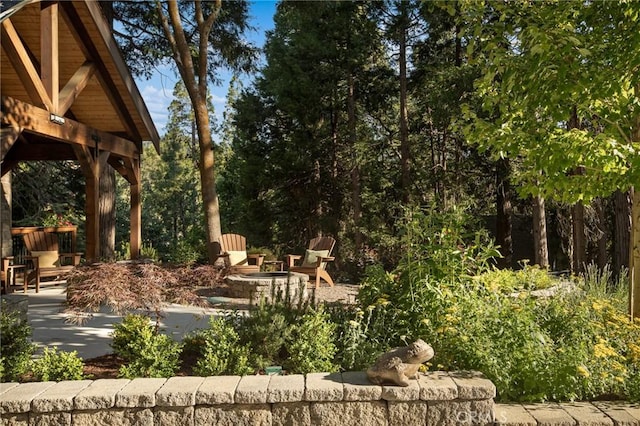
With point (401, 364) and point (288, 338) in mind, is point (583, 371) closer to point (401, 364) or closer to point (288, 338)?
point (401, 364)

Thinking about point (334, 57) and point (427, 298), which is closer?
point (427, 298)

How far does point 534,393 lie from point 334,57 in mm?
11537

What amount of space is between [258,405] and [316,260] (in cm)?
620

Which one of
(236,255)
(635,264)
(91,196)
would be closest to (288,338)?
(635,264)

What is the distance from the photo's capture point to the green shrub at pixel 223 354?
10.5 feet

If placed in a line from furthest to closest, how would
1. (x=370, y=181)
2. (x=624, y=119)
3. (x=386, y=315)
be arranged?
(x=370, y=181), (x=624, y=119), (x=386, y=315)

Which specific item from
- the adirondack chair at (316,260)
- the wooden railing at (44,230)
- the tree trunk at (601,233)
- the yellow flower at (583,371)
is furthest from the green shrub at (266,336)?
the tree trunk at (601,233)

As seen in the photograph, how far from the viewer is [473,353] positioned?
3113mm

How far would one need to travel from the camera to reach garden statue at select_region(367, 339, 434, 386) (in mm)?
2758

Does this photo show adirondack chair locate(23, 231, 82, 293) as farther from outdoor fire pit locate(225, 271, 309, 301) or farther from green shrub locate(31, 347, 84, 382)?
green shrub locate(31, 347, 84, 382)

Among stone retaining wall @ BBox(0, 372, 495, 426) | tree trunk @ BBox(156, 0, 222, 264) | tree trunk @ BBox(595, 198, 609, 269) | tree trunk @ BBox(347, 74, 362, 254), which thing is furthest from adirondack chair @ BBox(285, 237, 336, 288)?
tree trunk @ BBox(595, 198, 609, 269)

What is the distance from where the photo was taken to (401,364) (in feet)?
9.04

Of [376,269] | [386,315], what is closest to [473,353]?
[386,315]

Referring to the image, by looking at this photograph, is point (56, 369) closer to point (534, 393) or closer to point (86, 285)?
point (86, 285)
